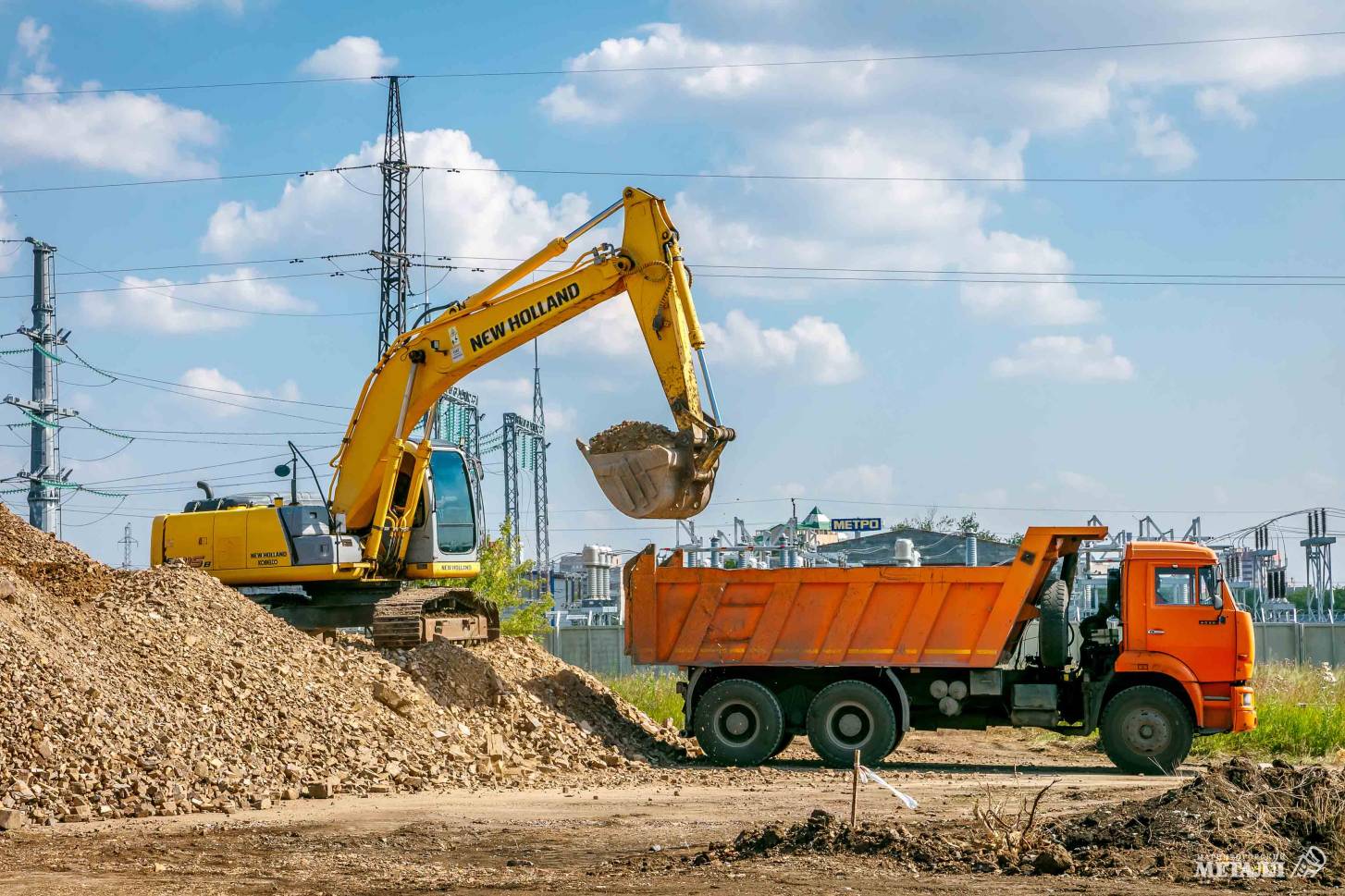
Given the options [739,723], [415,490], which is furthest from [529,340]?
[739,723]

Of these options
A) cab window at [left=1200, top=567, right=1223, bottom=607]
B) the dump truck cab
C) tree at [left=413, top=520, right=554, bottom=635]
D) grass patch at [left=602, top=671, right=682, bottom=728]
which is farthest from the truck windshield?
cab window at [left=1200, top=567, right=1223, bottom=607]

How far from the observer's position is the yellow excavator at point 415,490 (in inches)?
663

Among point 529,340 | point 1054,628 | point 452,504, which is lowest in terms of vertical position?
point 1054,628

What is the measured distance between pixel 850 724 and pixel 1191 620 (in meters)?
3.87

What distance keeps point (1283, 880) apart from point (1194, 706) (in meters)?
7.29

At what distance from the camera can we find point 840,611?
54.0 feet

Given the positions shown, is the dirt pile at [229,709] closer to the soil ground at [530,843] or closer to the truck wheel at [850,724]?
the soil ground at [530,843]

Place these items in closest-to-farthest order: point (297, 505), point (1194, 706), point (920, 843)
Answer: point (920, 843) < point (1194, 706) < point (297, 505)

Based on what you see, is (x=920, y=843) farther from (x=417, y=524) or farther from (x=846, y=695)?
(x=417, y=524)

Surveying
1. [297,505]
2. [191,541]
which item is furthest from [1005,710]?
[191,541]

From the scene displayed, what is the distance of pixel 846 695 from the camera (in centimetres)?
1648

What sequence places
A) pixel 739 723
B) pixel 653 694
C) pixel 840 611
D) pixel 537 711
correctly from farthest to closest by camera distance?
pixel 653 694 → pixel 537 711 → pixel 739 723 → pixel 840 611

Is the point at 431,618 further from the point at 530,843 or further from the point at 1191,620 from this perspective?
the point at 1191,620

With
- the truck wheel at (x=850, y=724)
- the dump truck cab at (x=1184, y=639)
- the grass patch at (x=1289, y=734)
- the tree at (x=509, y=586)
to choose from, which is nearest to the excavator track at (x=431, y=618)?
the truck wheel at (x=850, y=724)
